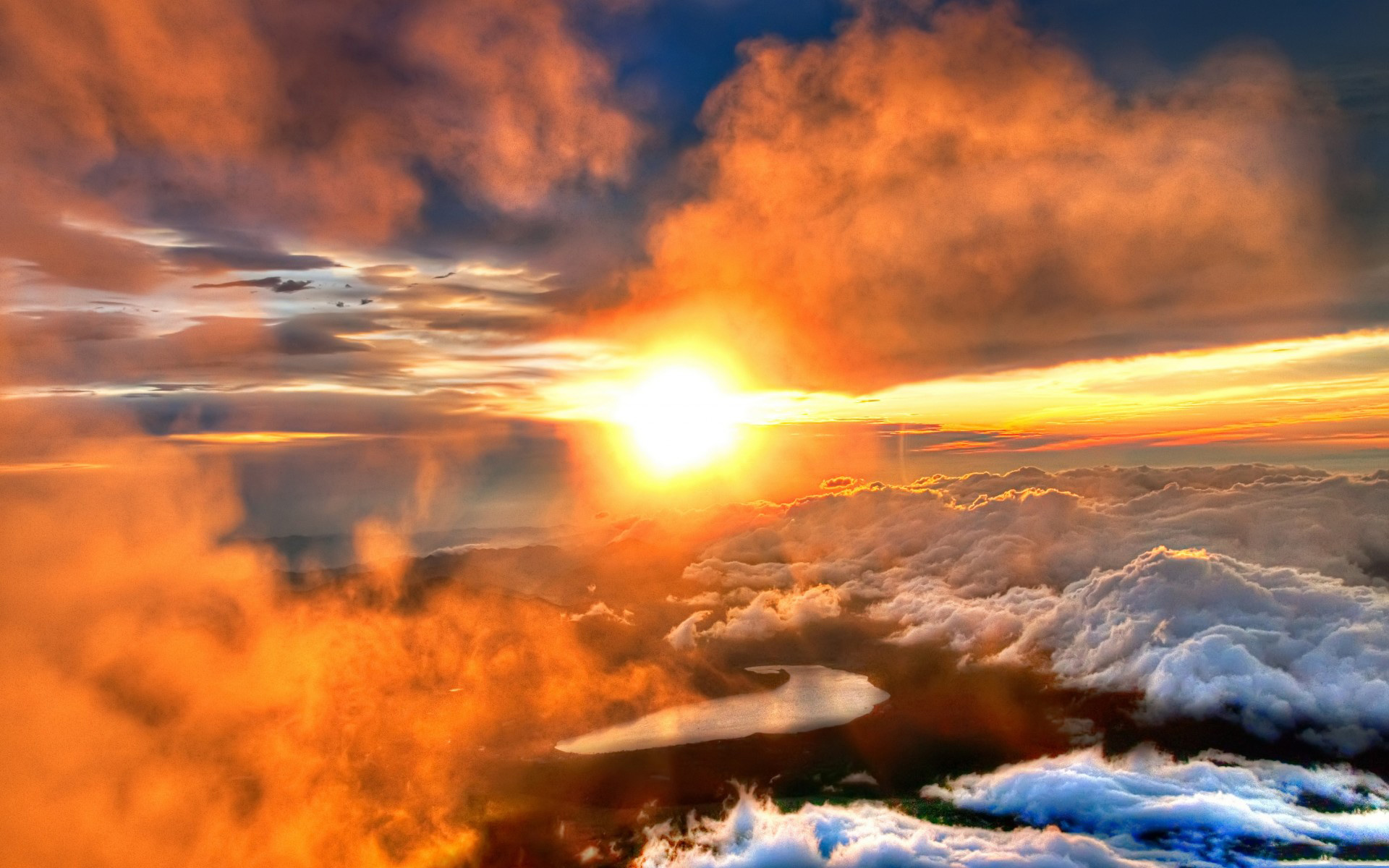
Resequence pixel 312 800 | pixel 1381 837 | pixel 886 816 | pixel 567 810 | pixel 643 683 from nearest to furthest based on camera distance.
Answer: pixel 312 800
pixel 567 810
pixel 886 816
pixel 1381 837
pixel 643 683

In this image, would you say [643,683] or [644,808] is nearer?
[644,808]

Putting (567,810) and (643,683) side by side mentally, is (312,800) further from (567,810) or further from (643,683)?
(643,683)

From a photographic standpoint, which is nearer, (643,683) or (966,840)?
(966,840)

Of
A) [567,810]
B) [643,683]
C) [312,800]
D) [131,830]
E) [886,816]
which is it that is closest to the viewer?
[131,830]

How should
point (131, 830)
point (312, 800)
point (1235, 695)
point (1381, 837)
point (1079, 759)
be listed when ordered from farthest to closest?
point (1235, 695)
point (1079, 759)
point (1381, 837)
point (312, 800)
point (131, 830)

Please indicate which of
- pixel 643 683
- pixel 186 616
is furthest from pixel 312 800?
pixel 643 683

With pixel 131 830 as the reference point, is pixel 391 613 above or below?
below

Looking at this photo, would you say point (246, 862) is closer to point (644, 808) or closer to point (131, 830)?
point (131, 830)

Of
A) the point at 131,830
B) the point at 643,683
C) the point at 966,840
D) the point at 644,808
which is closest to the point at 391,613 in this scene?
the point at 643,683

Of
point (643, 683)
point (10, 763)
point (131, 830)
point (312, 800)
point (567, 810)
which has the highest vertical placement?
point (10, 763)
